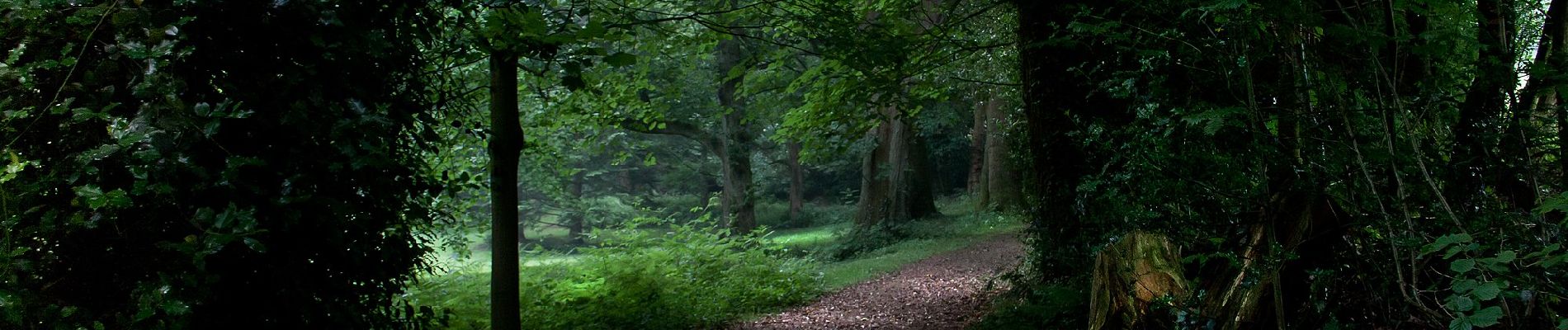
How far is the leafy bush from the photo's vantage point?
326 inches

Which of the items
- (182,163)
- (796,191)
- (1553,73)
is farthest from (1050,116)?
(796,191)

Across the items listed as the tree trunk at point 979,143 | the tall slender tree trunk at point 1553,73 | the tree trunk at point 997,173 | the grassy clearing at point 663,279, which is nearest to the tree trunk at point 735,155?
the grassy clearing at point 663,279

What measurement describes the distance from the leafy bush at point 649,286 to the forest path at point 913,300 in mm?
505

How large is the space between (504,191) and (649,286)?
12.9 feet

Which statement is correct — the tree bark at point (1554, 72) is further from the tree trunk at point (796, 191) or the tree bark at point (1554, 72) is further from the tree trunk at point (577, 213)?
the tree trunk at point (577, 213)

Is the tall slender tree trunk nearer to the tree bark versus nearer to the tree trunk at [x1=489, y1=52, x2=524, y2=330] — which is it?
the tree bark

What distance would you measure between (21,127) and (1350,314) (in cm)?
451

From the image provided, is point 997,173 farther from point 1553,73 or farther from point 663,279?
point 1553,73

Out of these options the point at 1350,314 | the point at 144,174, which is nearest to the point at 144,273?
the point at 144,174

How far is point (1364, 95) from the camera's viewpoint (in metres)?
3.35

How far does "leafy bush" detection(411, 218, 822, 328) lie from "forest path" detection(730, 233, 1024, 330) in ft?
1.66

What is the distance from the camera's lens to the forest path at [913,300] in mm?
8078

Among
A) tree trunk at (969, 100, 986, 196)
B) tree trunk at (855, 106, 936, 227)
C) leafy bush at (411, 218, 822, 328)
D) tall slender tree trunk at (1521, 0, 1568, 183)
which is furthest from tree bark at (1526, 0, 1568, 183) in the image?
tree trunk at (969, 100, 986, 196)

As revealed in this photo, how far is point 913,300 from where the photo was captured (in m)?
9.50
